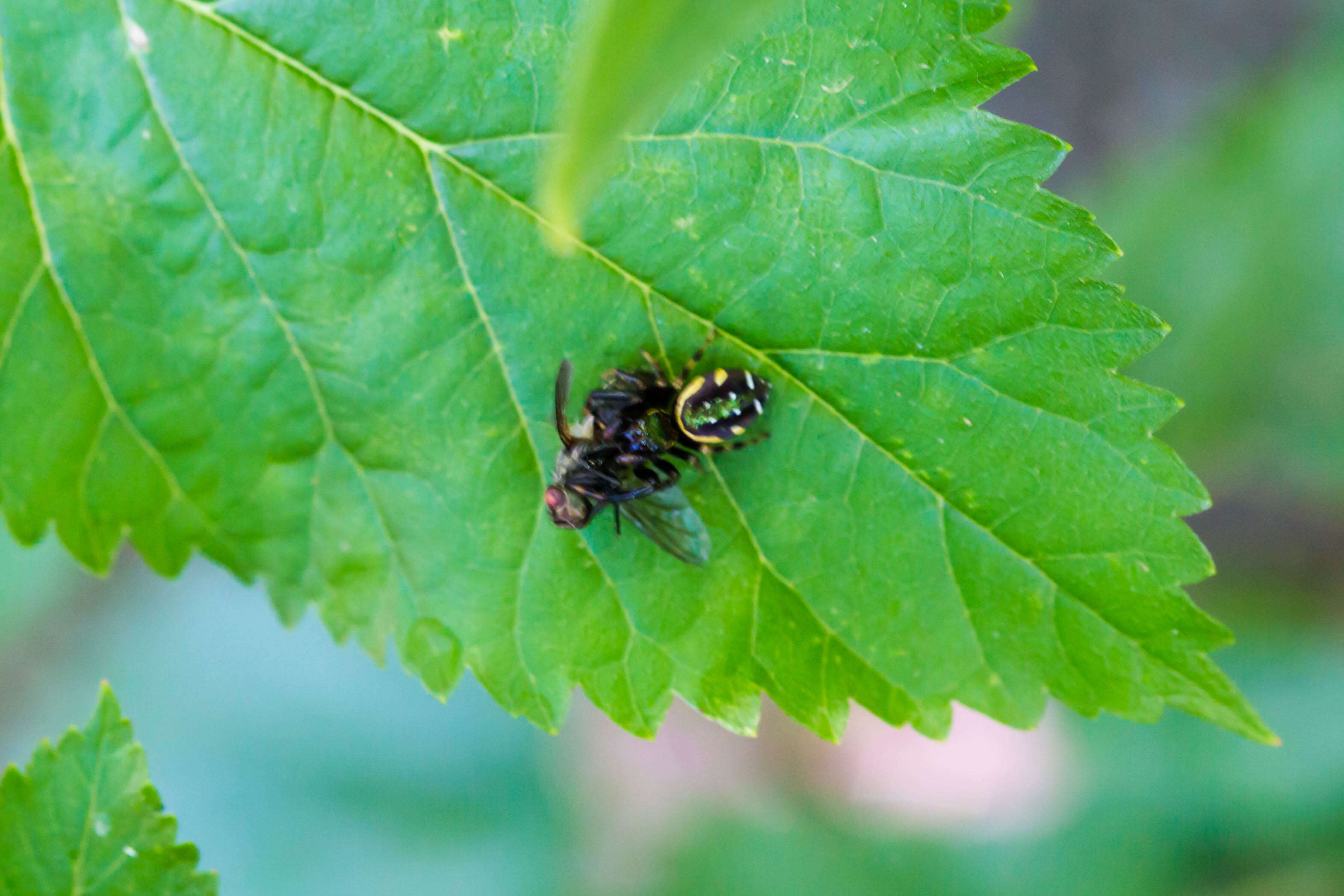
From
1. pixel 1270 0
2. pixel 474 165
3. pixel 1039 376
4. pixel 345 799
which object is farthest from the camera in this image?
pixel 345 799

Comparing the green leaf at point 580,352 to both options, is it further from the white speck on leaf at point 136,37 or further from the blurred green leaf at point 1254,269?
the blurred green leaf at point 1254,269

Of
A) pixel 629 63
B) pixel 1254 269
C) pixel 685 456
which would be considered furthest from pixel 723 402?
pixel 1254 269

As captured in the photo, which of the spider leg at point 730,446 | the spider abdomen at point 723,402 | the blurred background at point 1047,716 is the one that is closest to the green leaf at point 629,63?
the spider abdomen at point 723,402

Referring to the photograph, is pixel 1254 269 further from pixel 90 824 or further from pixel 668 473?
pixel 90 824

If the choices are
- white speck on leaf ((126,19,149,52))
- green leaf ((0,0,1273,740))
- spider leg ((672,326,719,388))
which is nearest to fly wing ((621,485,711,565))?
green leaf ((0,0,1273,740))

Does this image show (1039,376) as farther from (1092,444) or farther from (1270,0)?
(1270,0)

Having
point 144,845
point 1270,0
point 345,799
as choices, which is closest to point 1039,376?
point 144,845
